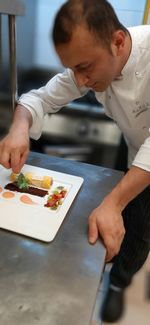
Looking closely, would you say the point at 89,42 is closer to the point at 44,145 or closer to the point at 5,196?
the point at 5,196

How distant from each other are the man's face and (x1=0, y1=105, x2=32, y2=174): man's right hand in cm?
18

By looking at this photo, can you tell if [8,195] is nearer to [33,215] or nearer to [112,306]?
[33,215]

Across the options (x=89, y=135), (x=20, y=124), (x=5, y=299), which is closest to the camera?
(x=5, y=299)

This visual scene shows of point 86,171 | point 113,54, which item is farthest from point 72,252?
point 113,54

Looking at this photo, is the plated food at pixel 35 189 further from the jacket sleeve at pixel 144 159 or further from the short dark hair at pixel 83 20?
the short dark hair at pixel 83 20

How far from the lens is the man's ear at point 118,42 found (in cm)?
64

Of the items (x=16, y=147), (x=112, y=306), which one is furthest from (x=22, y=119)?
(x=112, y=306)

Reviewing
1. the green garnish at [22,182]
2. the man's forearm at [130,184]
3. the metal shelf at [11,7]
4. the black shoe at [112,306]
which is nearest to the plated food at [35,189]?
the green garnish at [22,182]

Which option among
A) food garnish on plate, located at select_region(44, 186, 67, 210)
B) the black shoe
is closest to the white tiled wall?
food garnish on plate, located at select_region(44, 186, 67, 210)

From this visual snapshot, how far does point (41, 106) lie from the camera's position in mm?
834

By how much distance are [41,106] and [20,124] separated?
117 millimetres

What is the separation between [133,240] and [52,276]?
0.50 metres

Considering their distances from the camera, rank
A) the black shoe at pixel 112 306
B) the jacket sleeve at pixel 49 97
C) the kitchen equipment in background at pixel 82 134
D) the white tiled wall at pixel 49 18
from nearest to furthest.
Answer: the jacket sleeve at pixel 49 97
the black shoe at pixel 112 306
the white tiled wall at pixel 49 18
the kitchen equipment in background at pixel 82 134

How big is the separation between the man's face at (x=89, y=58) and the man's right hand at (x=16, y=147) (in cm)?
18
